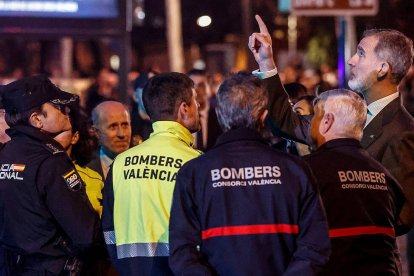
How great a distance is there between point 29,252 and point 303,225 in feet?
5.23

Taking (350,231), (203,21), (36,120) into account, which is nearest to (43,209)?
(36,120)

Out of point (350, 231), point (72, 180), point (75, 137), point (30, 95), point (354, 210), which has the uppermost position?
point (30, 95)

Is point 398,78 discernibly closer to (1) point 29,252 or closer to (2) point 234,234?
(2) point 234,234

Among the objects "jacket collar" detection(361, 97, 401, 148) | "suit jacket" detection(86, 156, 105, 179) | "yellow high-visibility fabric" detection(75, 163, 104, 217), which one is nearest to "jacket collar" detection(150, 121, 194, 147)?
"yellow high-visibility fabric" detection(75, 163, 104, 217)

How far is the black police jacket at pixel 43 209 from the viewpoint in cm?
534

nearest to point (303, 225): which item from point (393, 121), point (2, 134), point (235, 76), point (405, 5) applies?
point (235, 76)

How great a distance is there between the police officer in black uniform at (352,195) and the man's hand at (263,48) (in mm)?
565

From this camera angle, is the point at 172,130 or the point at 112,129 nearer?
the point at 172,130

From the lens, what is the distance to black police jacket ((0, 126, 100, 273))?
5336 millimetres

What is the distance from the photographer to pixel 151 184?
5164 mm

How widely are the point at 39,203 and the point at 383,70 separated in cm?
217

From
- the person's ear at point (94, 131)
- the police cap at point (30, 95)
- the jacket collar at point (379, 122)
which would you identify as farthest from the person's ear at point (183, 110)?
the person's ear at point (94, 131)

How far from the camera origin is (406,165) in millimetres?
5746

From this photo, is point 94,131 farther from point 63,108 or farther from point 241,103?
point 241,103
